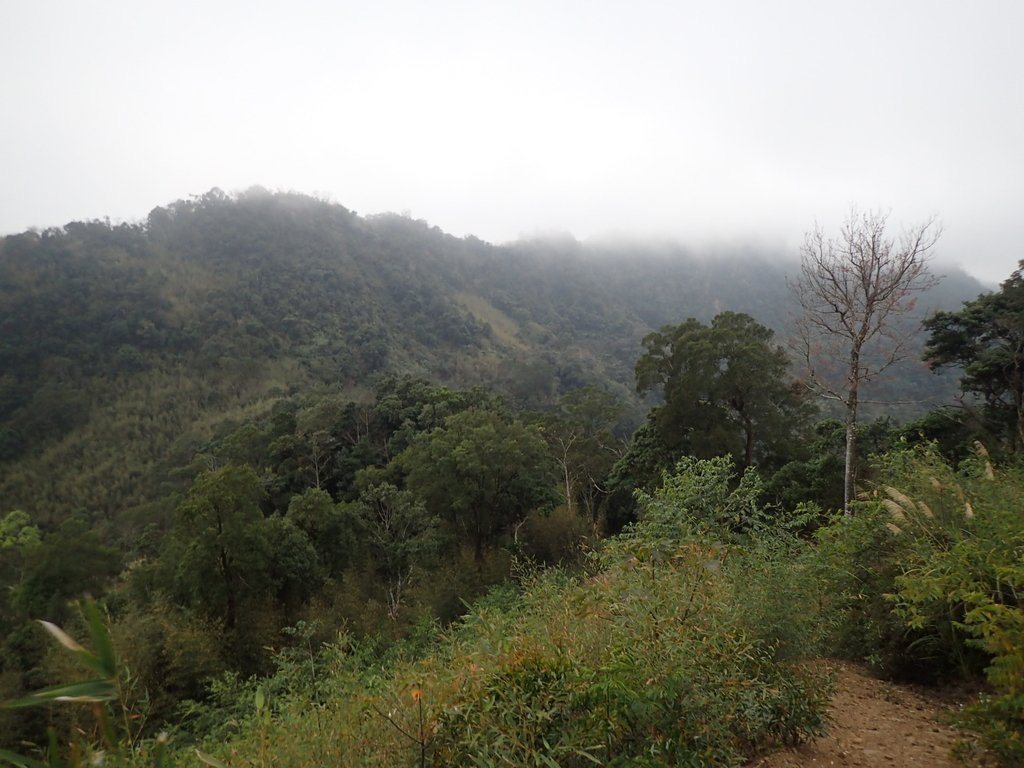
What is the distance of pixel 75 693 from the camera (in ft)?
2.81

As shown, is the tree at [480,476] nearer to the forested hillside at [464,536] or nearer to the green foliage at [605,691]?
the forested hillside at [464,536]

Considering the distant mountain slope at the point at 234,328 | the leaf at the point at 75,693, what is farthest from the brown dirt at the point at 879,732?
the distant mountain slope at the point at 234,328

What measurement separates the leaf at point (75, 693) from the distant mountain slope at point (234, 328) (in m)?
23.1

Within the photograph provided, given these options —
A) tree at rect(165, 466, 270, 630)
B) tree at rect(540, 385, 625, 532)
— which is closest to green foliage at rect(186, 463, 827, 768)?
tree at rect(165, 466, 270, 630)

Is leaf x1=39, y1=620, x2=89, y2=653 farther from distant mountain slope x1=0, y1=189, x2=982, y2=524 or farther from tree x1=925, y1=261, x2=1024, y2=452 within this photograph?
distant mountain slope x1=0, y1=189, x2=982, y2=524

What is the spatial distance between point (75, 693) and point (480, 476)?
1602 cm

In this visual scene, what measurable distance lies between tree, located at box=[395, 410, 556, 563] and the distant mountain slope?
15.1 metres

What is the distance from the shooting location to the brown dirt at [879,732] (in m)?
3.15

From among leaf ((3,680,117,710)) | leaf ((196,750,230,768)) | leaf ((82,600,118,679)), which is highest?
leaf ((82,600,118,679))

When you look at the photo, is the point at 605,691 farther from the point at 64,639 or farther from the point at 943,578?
the point at 943,578

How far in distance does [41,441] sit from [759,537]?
43.7 meters

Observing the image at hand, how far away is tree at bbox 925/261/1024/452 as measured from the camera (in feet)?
37.7

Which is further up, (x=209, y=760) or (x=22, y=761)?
(x=22, y=761)

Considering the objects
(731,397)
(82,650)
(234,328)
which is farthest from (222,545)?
(234,328)
